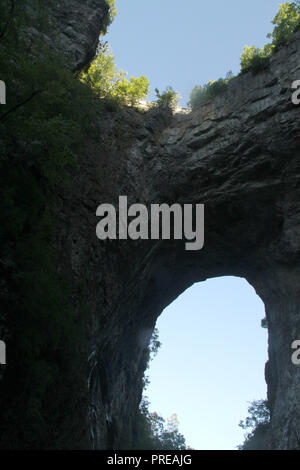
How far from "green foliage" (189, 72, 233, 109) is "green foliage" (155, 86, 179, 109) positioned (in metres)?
0.84

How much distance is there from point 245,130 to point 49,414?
40.5 feet

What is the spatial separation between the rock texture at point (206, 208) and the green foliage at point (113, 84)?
1112mm

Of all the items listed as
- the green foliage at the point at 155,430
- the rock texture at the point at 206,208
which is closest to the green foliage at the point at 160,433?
the green foliage at the point at 155,430

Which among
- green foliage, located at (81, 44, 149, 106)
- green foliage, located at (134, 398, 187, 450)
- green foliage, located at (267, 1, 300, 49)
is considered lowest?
green foliage, located at (134, 398, 187, 450)

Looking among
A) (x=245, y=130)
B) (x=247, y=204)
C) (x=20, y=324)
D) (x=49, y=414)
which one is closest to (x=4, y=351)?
(x=20, y=324)

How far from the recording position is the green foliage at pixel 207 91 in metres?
17.8

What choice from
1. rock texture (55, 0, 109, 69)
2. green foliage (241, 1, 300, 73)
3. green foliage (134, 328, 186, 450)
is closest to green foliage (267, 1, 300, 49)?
green foliage (241, 1, 300, 73)

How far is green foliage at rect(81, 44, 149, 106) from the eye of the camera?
17.0 metres

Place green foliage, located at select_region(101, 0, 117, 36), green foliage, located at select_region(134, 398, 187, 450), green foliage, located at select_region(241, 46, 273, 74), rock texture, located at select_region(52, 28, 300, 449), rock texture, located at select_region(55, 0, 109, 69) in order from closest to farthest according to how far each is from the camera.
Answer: rock texture, located at select_region(52, 28, 300, 449)
green foliage, located at select_region(241, 46, 273, 74)
rock texture, located at select_region(55, 0, 109, 69)
green foliage, located at select_region(101, 0, 117, 36)
green foliage, located at select_region(134, 398, 187, 450)

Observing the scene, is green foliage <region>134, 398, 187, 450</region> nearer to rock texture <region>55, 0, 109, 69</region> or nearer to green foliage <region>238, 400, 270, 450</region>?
green foliage <region>238, 400, 270, 450</region>

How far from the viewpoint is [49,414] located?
355 inches

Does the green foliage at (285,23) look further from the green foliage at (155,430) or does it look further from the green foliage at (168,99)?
the green foliage at (155,430)
